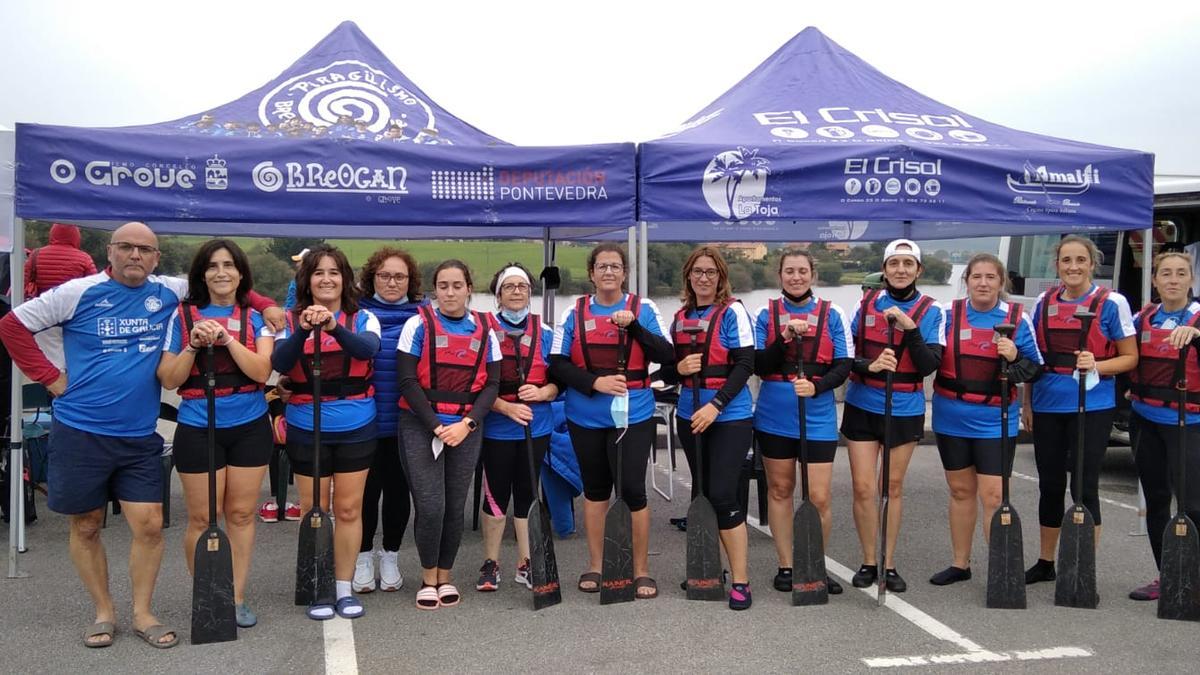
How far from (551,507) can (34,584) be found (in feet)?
9.08

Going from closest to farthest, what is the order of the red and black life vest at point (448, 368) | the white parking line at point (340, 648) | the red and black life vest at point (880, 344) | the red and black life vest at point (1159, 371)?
the white parking line at point (340, 648) < the red and black life vest at point (448, 368) < the red and black life vest at point (1159, 371) < the red and black life vest at point (880, 344)

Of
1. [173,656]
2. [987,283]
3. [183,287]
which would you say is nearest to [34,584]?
[173,656]

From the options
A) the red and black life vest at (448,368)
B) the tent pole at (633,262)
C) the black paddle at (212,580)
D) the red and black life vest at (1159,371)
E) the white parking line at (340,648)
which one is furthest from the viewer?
the tent pole at (633,262)

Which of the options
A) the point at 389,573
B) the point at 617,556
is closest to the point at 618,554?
the point at 617,556

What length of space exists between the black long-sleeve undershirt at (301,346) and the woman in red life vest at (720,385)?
147 cm

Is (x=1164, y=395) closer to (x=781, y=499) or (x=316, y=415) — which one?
(x=781, y=499)

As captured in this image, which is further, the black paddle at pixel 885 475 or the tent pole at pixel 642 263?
the tent pole at pixel 642 263

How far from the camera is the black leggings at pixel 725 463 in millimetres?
4090

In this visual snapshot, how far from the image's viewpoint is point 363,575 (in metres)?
4.38

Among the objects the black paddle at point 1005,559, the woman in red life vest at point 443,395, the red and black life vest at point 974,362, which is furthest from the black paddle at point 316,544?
the black paddle at point 1005,559

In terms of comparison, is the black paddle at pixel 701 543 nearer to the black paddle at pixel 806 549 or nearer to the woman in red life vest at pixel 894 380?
the black paddle at pixel 806 549

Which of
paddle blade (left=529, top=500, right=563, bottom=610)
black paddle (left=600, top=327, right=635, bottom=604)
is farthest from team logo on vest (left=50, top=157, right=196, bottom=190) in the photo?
black paddle (left=600, top=327, right=635, bottom=604)

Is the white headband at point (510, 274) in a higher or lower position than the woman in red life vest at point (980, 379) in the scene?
higher

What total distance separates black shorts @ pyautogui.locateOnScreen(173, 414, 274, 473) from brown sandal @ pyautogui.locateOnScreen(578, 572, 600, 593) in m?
1.65
